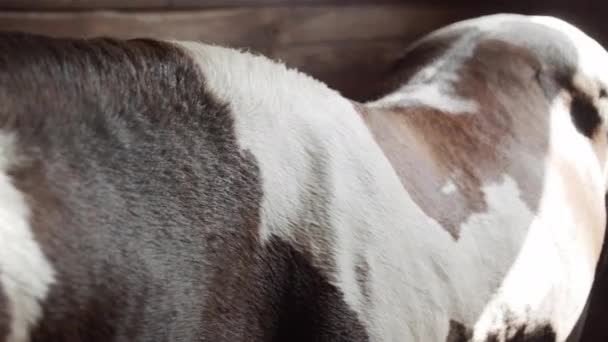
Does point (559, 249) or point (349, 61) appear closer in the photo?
point (559, 249)

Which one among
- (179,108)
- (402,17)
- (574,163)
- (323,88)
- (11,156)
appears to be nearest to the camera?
(11,156)

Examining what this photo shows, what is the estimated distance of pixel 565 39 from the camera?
98 centimetres

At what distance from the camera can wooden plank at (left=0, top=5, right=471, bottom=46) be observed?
1.03m

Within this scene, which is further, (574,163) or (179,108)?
(574,163)

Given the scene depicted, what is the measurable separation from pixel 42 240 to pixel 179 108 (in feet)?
0.48

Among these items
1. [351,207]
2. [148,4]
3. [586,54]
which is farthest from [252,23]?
[351,207]

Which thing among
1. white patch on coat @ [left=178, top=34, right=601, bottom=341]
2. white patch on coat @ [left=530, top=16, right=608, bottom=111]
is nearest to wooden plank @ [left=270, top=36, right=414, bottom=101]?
white patch on coat @ [left=530, top=16, right=608, bottom=111]

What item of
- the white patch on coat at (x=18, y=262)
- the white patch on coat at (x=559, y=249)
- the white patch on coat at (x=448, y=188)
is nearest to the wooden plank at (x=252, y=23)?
the white patch on coat at (x=559, y=249)

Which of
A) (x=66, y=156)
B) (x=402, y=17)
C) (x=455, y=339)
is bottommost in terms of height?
(x=455, y=339)

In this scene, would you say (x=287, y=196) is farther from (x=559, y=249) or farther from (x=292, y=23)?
(x=292, y=23)

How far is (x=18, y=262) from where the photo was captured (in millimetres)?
418

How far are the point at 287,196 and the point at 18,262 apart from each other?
0.74ft

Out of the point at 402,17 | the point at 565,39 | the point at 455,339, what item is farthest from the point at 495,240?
the point at 402,17

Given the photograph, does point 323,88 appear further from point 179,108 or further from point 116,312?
point 116,312
